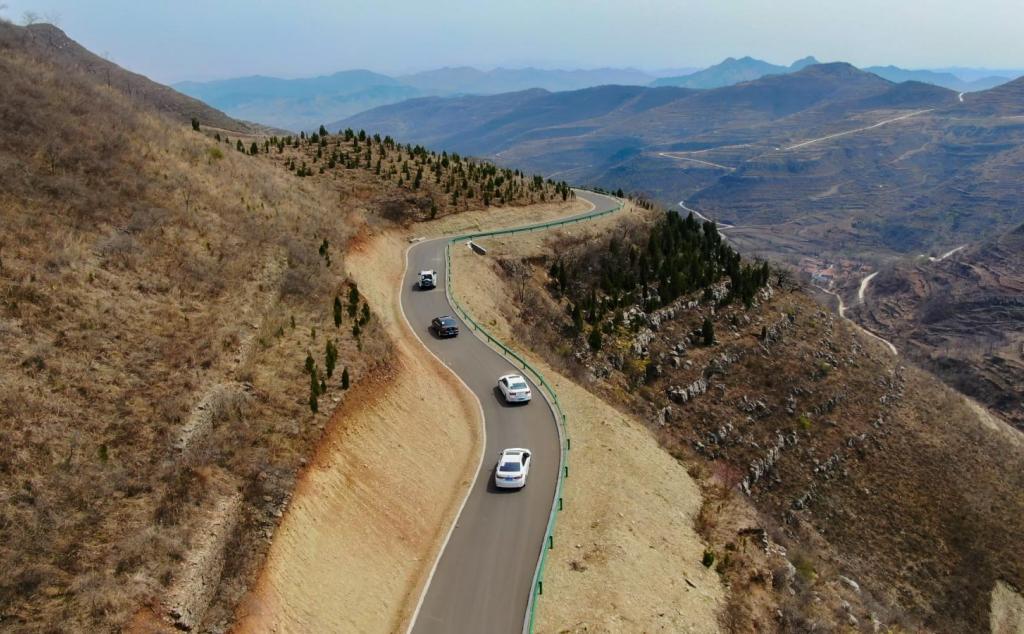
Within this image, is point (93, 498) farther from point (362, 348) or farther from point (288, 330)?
point (362, 348)

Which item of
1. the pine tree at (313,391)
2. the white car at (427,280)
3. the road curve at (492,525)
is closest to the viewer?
the road curve at (492,525)

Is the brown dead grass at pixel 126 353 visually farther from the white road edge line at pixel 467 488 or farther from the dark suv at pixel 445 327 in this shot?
the dark suv at pixel 445 327

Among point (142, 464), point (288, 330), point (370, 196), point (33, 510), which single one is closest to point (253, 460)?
point (142, 464)

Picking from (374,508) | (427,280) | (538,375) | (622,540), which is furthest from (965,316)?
(374,508)

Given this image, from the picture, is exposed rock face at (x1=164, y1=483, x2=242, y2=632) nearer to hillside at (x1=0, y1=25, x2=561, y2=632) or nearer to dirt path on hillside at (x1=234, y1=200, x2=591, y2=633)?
hillside at (x1=0, y1=25, x2=561, y2=632)

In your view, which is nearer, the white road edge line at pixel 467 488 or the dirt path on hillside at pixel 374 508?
the dirt path on hillside at pixel 374 508

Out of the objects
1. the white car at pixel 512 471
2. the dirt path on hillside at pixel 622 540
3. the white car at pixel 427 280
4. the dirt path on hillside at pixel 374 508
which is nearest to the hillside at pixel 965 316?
the dirt path on hillside at pixel 622 540

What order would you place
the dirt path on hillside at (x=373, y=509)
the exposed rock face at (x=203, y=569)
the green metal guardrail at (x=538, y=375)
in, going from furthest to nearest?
the green metal guardrail at (x=538, y=375)
the dirt path on hillside at (x=373, y=509)
the exposed rock face at (x=203, y=569)

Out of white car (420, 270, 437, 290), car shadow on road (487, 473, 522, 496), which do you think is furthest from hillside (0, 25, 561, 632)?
white car (420, 270, 437, 290)
